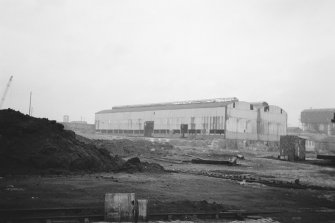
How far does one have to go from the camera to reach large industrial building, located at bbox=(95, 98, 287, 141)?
178 feet

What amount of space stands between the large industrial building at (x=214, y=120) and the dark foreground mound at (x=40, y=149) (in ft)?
118

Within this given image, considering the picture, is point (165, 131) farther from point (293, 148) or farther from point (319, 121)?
point (319, 121)

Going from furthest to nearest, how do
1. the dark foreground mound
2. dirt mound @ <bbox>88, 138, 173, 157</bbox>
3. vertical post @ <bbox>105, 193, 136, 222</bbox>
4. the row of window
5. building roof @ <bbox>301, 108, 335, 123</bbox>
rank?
building roof @ <bbox>301, 108, 335, 123</bbox>, the row of window, dirt mound @ <bbox>88, 138, 173, 157</bbox>, the dark foreground mound, vertical post @ <bbox>105, 193, 136, 222</bbox>

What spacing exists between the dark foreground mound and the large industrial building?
35.8m

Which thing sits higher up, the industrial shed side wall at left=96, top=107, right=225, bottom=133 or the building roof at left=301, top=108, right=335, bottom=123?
the building roof at left=301, top=108, right=335, bottom=123

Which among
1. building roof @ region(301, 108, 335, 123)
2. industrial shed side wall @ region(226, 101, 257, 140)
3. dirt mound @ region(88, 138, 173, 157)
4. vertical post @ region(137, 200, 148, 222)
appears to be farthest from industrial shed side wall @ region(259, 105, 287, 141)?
vertical post @ region(137, 200, 148, 222)

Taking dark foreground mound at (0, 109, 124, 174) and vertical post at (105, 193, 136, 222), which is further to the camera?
dark foreground mound at (0, 109, 124, 174)

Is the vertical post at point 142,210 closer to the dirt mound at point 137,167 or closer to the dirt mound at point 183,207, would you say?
the dirt mound at point 183,207

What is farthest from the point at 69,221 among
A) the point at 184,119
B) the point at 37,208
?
the point at 184,119

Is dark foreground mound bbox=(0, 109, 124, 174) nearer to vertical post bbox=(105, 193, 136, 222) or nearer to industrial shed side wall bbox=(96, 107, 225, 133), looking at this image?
vertical post bbox=(105, 193, 136, 222)

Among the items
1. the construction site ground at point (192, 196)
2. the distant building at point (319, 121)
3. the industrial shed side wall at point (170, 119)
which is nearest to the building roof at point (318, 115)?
the distant building at point (319, 121)

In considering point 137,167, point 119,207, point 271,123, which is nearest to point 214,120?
point 271,123

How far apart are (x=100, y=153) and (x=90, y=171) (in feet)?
9.21

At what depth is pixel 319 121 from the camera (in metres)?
91.8
